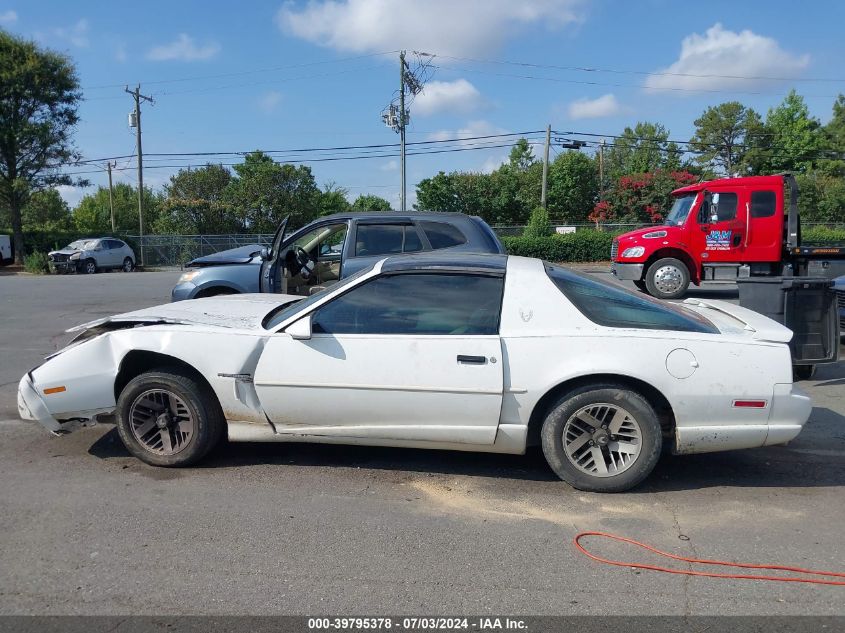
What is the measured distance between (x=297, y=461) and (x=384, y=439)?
2.68 feet

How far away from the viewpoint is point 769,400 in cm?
411

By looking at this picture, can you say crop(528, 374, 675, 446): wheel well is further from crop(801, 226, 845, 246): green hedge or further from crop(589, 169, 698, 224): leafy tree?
crop(589, 169, 698, 224): leafy tree

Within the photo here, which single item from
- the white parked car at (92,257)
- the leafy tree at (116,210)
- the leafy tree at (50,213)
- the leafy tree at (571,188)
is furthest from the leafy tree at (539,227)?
the leafy tree at (50,213)

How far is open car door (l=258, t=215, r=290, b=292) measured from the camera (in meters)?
8.06

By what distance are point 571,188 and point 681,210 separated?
3665 centimetres

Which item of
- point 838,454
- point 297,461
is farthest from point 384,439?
point 838,454

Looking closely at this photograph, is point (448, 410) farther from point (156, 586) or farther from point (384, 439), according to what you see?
point (156, 586)

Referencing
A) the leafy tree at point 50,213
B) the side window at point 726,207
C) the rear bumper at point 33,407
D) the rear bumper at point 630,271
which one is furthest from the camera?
the leafy tree at point 50,213

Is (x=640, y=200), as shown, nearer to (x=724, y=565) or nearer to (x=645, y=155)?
(x=645, y=155)

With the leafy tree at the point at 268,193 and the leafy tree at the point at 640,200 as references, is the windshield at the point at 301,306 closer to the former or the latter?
the leafy tree at the point at 640,200

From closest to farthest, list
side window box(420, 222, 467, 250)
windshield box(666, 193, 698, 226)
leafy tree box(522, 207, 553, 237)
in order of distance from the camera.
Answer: side window box(420, 222, 467, 250) → windshield box(666, 193, 698, 226) → leafy tree box(522, 207, 553, 237)

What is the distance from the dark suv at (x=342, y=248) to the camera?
796 cm

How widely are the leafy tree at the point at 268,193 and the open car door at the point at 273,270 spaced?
135 ft

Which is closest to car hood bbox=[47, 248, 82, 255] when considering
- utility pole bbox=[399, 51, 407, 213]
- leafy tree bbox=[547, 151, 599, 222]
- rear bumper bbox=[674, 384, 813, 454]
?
utility pole bbox=[399, 51, 407, 213]
